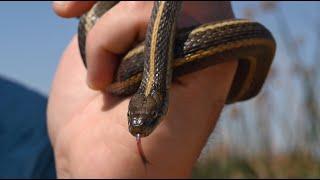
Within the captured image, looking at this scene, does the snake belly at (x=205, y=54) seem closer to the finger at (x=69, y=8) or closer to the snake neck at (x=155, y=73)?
the snake neck at (x=155, y=73)

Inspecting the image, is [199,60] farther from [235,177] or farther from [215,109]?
[235,177]

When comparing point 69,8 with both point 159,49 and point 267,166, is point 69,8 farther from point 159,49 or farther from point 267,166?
point 267,166

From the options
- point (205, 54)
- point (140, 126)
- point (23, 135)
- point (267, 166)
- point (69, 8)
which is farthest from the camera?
point (267, 166)

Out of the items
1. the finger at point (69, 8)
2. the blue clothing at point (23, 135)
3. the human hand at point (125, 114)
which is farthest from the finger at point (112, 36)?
the blue clothing at point (23, 135)

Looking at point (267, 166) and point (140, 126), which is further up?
point (140, 126)

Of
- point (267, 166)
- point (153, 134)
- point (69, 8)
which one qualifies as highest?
point (69, 8)

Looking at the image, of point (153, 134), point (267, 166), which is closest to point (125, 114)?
point (153, 134)

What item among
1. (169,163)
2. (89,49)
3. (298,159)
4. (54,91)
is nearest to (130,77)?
(89,49)
